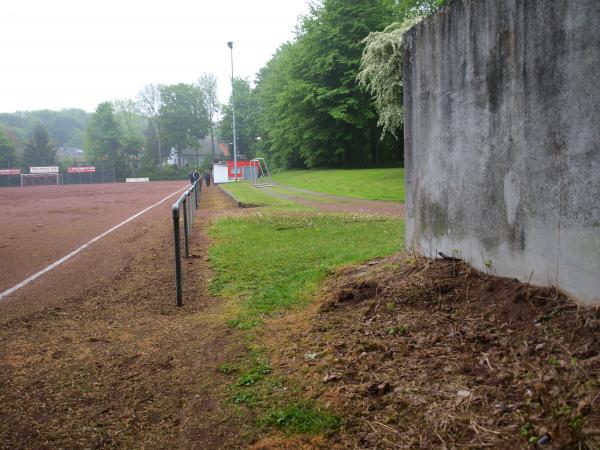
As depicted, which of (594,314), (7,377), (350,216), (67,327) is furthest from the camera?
(350,216)

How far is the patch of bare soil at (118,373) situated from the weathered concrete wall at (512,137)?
103 inches

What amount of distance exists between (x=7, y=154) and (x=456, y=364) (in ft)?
336

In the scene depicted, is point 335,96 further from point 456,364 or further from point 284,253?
point 456,364

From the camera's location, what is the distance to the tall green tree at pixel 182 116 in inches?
4063

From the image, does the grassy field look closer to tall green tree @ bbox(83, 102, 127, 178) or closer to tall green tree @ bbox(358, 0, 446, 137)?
tall green tree @ bbox(358, 0, 446, 137)

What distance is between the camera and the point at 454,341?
13.4ft

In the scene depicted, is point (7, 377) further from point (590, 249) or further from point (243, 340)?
point (590, 249)

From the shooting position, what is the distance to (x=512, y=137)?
4602 millimetres

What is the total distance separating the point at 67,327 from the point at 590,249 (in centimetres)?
507

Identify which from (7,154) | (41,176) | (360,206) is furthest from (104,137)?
A: (360,206)

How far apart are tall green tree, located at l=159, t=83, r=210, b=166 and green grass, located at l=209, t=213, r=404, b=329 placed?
305 ft

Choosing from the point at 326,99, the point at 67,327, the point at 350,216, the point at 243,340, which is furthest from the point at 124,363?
the point at 326,99

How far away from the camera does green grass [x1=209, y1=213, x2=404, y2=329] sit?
654cm

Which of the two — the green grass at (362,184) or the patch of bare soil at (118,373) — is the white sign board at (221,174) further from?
the patch of bare soil at (118,373)
